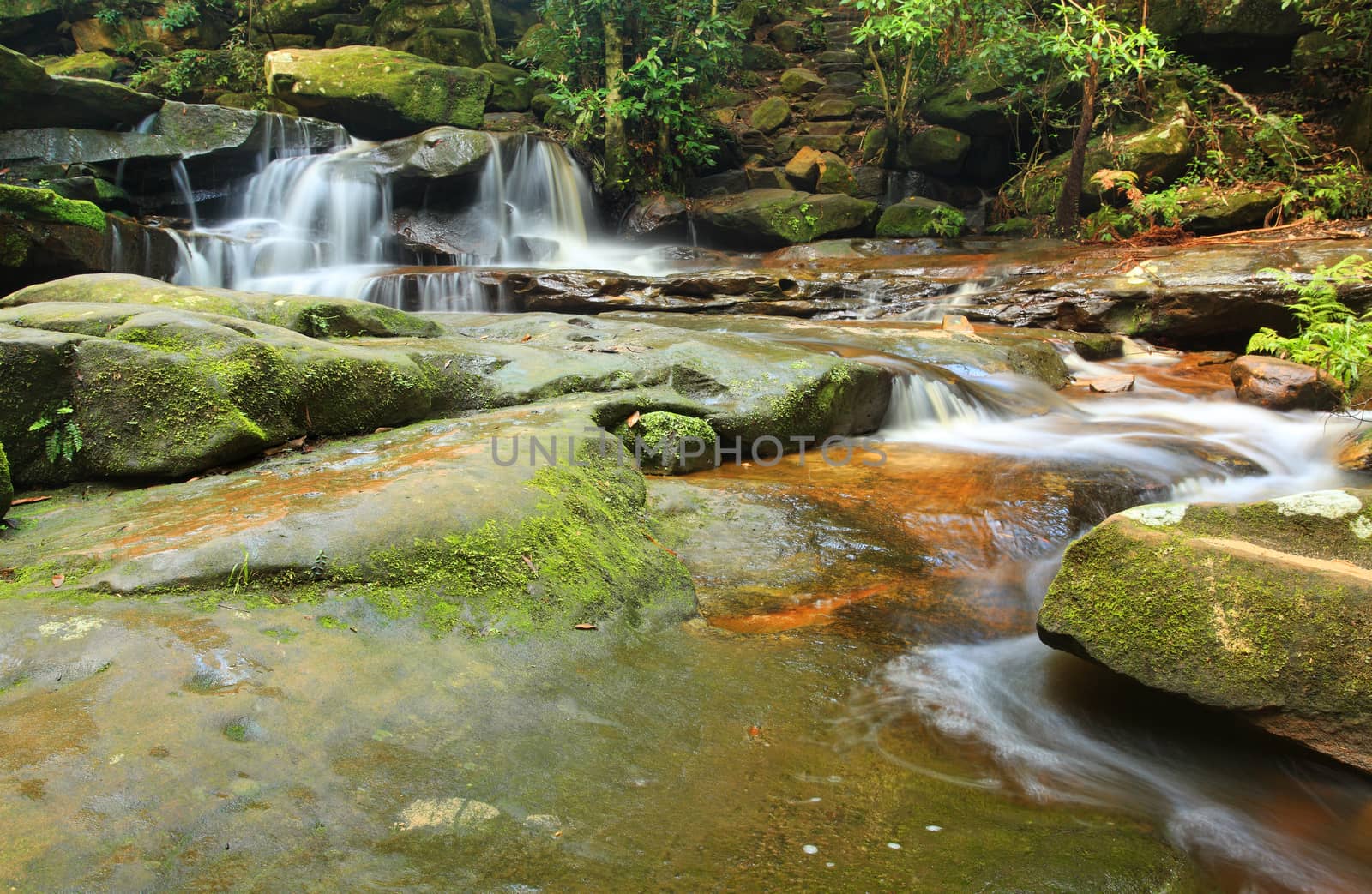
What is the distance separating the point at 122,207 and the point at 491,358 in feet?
34.4

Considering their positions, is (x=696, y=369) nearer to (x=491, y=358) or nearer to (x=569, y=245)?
(x=491, y=358)

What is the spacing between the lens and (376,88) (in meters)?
14.2

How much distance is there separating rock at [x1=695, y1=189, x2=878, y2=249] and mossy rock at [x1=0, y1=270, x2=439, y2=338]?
Answer: 8.48 metres

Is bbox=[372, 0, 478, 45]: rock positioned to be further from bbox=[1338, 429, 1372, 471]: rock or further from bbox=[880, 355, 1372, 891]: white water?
bbox=[880, 355, 1372, 891]: white water

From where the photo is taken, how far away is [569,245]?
14281mm

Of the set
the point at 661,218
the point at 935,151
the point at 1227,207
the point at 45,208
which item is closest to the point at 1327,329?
the point at 1227,207

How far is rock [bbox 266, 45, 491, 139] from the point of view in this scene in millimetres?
14070

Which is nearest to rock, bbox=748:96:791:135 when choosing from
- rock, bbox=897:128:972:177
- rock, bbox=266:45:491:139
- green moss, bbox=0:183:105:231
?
rock, bbox=897:128:972:177

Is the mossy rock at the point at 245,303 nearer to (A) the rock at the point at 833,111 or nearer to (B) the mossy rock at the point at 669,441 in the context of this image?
(B) the mossy rock at the point at 669,441

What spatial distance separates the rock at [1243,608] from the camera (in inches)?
92.5

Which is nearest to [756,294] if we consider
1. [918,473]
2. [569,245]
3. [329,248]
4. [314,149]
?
[569,245]

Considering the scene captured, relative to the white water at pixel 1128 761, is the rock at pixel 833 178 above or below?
above

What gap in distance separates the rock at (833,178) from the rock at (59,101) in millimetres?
11552

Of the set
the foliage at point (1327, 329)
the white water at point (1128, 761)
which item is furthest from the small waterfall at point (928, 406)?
the foliage at point (1327, 329)
